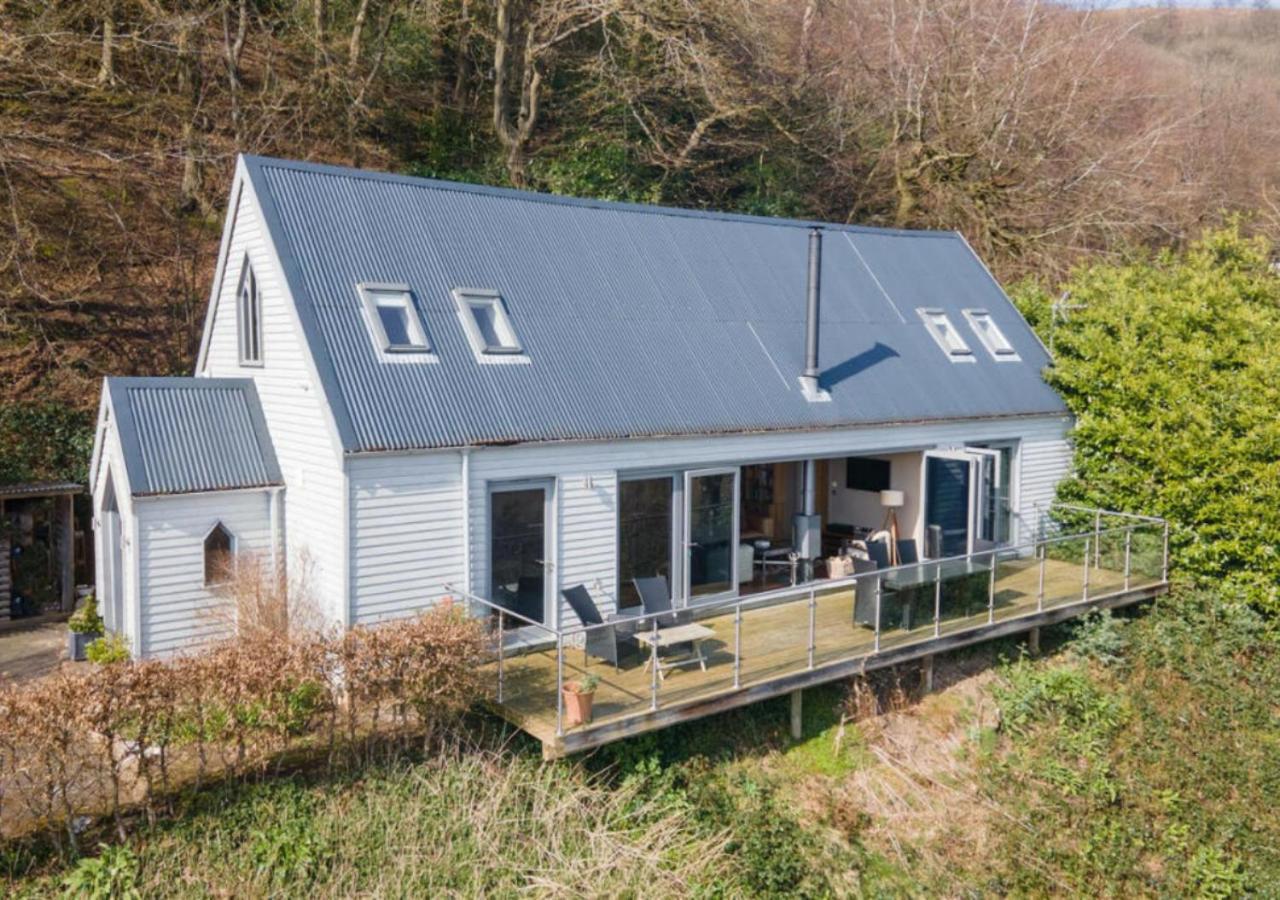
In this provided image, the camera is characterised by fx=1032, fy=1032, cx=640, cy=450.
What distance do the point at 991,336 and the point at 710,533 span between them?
8195 mm

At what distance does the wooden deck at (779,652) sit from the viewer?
11.1m

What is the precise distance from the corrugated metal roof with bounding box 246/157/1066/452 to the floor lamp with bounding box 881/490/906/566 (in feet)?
4.26

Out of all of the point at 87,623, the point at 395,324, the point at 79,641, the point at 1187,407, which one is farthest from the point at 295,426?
the point at 1187,407

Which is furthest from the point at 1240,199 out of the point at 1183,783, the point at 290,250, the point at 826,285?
the point at 290,250

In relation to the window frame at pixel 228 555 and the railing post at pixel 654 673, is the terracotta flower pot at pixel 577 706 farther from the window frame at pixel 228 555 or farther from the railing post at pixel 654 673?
the window frame at pixel 228 555

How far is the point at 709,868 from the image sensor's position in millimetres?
10516

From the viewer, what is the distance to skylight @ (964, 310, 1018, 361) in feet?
63.2

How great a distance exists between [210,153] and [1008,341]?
1808cm

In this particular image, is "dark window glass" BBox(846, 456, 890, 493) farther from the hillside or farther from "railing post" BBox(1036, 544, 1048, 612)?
the hillside

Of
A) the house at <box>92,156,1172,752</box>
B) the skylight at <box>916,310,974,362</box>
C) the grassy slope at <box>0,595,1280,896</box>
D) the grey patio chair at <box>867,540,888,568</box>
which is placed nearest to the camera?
the grassy slope at <box>0,595,1280,896</box>

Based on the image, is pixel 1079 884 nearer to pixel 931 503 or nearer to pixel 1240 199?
pixel 931 503

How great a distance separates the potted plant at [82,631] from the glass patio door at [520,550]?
5.68 meters

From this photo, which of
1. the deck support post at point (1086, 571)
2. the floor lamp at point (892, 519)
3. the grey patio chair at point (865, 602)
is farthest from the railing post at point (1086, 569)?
the grey patio chair at point (865, 602)

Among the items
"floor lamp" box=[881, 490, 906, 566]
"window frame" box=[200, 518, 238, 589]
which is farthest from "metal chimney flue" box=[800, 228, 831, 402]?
"window frame" box=[200, 518, 238, 589]
